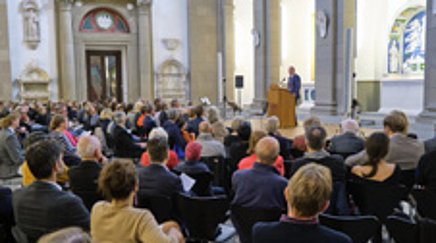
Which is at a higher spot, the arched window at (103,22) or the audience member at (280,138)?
the arched window at (103,22)

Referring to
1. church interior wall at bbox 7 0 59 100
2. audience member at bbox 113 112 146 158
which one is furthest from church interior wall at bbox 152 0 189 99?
audience member at bbox 113 112 146 158

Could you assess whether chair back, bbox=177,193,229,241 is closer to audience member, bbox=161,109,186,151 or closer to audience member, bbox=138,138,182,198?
audience member, bbox=138,138,182,198

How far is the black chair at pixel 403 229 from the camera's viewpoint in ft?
7.41

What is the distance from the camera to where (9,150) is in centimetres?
596

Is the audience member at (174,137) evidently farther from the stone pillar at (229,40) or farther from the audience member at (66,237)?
the stone pillar at (229,40)

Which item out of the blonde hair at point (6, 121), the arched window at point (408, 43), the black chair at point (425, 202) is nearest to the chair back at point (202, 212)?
the black chair at point (425, 202)

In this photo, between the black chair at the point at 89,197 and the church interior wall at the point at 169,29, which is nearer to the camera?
the black chair at the point at 89,197

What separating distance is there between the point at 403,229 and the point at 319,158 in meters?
1.21

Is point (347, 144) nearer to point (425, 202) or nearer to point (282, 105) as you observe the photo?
point (425, 202)

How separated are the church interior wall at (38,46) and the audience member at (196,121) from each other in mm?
9044

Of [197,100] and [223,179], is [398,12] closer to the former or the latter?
[197,100]

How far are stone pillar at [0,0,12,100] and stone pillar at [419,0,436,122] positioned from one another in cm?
1223

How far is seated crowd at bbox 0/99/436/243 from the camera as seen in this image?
1947 mm

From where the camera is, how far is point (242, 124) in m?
5.07
